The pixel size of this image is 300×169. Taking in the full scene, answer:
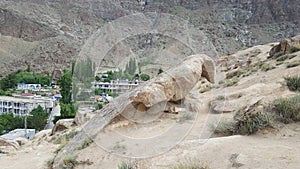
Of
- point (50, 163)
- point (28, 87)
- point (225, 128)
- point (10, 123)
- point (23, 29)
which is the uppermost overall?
point (23, 29)

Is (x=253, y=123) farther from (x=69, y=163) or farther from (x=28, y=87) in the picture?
(x=28, y=87)

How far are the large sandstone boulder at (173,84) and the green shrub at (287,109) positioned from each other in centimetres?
185

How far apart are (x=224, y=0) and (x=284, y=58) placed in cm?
8212

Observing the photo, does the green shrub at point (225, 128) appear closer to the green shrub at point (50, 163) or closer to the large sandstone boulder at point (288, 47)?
the green shrub at point (50, 163)

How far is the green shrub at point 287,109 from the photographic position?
215 inches

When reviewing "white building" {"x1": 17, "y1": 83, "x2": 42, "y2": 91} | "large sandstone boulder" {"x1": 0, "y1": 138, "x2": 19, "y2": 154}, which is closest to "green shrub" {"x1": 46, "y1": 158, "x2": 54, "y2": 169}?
"large sandstone boulder" {"x1": 0, "y1": 138, "x2": 19, "y2": 154}

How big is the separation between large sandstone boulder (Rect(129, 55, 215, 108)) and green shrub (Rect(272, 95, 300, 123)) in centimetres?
185

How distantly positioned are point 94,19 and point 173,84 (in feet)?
299

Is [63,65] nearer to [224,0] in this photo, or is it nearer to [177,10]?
[177,10]

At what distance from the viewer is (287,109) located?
18.3ft

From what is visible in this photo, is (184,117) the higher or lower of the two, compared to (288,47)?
lower

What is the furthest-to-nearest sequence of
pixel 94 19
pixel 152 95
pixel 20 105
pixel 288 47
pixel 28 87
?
1. pixel 94 19
2. pixel 28 87
3. pixel 20 105
4. pixel 288 47
5. pixel 152 95

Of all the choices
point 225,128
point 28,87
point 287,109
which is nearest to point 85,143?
point 225,128

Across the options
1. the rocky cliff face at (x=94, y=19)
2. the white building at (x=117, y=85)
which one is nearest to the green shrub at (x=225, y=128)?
the white building at (x=117, y=85)
